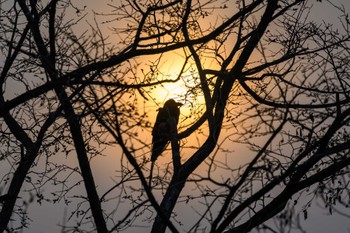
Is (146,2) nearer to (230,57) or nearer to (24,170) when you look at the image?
(230,57)

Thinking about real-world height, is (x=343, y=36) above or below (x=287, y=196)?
above

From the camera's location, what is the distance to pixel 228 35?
8117mm

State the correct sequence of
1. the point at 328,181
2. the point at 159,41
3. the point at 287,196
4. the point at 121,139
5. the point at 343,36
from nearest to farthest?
the point at 121,139 < the point at 287,196 < the point at 328,181 < the point at 159,41 < the point at 343,36

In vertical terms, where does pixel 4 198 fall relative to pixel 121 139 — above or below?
above

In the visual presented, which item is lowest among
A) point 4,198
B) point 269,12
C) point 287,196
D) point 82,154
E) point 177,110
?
point 287,196

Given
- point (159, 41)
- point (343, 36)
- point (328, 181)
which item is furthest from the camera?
point (343, 36)

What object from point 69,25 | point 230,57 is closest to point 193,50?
point 230,57

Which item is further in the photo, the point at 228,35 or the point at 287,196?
the point at 228,35

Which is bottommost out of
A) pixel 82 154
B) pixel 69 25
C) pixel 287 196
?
pixel 287 196

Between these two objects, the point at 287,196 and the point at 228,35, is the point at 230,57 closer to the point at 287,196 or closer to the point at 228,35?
the point at 228,35

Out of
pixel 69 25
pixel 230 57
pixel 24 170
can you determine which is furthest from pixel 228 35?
pixel 24 170

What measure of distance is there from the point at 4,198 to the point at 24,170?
11.9ft

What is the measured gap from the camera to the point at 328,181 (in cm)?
648

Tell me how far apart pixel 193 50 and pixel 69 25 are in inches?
79.2
